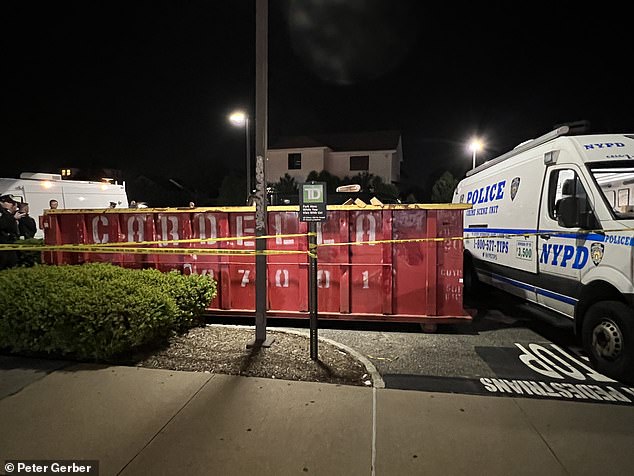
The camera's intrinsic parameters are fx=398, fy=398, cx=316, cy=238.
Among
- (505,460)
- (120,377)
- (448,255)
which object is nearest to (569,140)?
(448,255)

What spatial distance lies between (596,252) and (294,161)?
124 ft

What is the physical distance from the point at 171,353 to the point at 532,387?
3.72m

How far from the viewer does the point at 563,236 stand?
15.6ft

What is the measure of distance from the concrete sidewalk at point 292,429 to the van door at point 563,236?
1.71 m

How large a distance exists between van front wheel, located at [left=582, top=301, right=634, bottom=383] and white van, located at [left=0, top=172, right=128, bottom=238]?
12.8 metres

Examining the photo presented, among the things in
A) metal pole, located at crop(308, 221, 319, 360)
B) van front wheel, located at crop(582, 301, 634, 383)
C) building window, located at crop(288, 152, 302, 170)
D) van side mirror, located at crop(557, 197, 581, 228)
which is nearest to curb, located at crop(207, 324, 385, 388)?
metal pole, located at crop(308, 221, 319, 360)

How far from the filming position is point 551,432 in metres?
2.96

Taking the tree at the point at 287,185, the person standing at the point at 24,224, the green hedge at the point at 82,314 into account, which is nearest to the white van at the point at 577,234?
the green hedge at the point at 82,314

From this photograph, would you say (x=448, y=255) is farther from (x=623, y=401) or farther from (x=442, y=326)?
(x=623, y=401)

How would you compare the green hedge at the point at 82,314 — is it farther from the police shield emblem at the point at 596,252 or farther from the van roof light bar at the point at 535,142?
the van roof light bar at the point at 535,142

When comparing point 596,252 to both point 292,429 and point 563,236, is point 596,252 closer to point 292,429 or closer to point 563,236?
point 563,236

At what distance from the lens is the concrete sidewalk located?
2.62 m

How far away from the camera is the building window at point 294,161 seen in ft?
133

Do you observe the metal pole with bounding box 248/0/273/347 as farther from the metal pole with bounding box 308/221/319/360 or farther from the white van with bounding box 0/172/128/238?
the white van with bounding box 0/172/128/238
